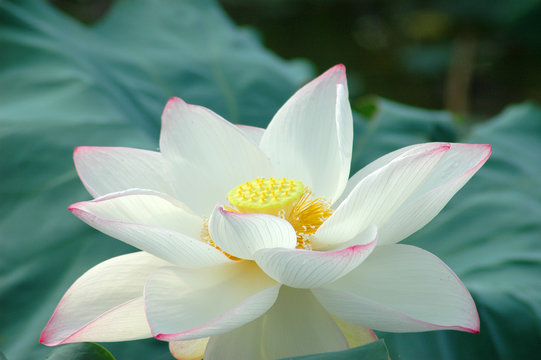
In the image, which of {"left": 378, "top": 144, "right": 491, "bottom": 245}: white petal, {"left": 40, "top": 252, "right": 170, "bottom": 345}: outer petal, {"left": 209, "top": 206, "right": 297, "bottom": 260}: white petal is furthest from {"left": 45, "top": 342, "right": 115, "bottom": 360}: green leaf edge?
{"left": 378, "top": 144, "right": 491, "bottom": 245}: white petal

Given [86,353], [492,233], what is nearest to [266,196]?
[86,353]

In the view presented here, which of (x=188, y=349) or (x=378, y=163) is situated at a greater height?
(x=378, y=163)

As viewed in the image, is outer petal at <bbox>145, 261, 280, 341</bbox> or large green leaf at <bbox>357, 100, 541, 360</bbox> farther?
large green leaf at <bbox>357, 100, 541, 360</bbox>

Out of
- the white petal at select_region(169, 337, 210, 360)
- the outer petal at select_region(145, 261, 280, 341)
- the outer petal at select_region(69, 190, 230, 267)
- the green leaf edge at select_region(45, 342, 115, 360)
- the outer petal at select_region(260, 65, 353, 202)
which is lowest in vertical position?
the green leaf edge at select_region(45, 342, 115, 360)

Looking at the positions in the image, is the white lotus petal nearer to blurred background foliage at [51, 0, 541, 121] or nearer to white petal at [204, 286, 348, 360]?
white petal at [204, 286, 348, 360]

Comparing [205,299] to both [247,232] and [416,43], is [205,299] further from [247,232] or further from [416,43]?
[416,43]

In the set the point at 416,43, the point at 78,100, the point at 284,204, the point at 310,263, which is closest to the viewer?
the point at 310,263
